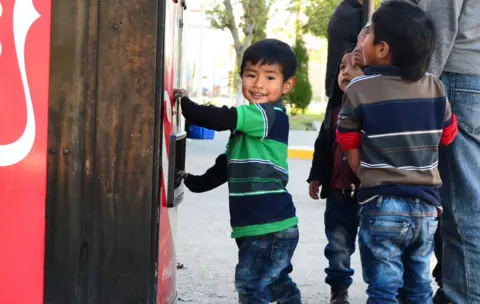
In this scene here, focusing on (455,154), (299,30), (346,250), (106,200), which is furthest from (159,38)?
(299,30)

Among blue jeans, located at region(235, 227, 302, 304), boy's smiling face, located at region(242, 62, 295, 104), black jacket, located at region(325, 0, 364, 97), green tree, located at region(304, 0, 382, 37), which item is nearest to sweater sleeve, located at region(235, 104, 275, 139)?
boy's smiling face, located at region(242, 62, 295, 104)

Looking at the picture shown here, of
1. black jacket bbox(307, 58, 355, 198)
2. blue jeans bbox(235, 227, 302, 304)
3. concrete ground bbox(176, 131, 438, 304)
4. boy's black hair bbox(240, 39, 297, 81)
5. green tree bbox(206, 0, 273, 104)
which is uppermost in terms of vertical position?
green tree bbox(206, 0, 273, 104)

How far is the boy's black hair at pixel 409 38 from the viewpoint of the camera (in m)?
3.25

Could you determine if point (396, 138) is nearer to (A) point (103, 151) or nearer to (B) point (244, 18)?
(A) point (103, 151)

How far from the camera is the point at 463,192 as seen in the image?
144 inches

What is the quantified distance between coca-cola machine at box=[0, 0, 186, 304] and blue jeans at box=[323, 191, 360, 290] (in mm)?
1633

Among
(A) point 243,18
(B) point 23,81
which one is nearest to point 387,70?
(B) point 23,81

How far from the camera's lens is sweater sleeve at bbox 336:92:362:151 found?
10.8ft

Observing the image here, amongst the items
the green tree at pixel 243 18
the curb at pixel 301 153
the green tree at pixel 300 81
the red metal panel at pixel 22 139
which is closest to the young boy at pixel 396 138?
the red metal panel at pixel 22 139

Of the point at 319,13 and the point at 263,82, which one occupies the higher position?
the point at 319,13

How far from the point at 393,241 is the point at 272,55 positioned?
3.08 ft

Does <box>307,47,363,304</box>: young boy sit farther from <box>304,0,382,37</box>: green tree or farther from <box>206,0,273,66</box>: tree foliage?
<box>304,0,382,37</box>: green tree

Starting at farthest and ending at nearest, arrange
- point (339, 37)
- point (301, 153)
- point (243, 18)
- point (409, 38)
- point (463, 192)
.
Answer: point (243, 18) → point (301, 153) → point (339, 37) → point (463, 192) → point (409, 38)

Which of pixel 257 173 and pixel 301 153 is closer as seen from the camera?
pixel 257 173
